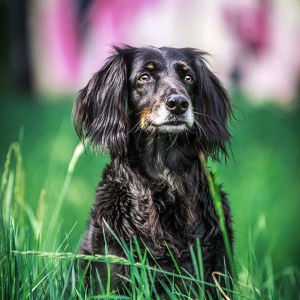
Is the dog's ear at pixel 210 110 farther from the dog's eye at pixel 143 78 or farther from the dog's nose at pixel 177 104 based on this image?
the dog's eye at pixel 143 78

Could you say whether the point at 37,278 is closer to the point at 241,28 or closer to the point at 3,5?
the point at 241,28

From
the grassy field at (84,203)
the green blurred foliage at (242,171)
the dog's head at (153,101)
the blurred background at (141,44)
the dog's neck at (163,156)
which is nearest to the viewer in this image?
the grassy field at (84,203)

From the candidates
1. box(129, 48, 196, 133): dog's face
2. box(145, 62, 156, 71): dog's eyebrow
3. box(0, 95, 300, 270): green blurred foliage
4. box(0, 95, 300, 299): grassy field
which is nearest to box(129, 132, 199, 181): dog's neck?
box(129, 48, 196, 133): dog's face

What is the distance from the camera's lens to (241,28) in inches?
558

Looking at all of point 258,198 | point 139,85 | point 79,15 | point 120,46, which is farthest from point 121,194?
point 79,15

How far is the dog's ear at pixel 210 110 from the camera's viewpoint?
13.5 ft

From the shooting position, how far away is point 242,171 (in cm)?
835

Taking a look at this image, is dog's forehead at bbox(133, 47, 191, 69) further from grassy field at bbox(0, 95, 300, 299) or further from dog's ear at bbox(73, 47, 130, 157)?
grassy field at bbox(0, 95, 300, 299)

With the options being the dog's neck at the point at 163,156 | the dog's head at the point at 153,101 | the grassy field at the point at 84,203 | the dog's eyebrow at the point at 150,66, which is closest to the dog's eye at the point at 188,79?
the dog's head at the point at 153,101

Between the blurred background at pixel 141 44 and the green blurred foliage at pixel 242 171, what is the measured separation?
2 cm

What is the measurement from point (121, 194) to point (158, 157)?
1.00 ft

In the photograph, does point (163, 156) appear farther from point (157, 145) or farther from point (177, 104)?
point (177, 104)

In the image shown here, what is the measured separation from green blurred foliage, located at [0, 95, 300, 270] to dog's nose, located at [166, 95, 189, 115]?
0.78 m

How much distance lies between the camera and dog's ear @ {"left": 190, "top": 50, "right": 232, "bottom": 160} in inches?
162
